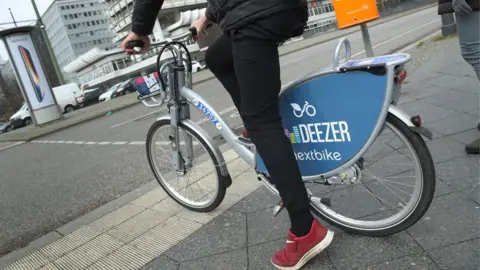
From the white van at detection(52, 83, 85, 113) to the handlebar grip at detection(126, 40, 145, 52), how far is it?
2509cm

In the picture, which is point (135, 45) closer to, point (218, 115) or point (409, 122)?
point (218, 115)

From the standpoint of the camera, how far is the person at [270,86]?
170 centimetres

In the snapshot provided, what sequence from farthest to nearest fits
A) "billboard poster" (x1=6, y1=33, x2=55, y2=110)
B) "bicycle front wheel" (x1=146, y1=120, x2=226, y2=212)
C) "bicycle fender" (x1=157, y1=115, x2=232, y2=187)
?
"billboard poster" (x1=6, y1=33, x2=55, y2=110) < "bicycle front wheel" (x1=146, y1=120, x2=226, y2=212) < "bicycle fender" (x1=157, y1=115, x2=232, y2=187)

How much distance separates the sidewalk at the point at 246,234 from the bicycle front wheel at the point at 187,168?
104 millimetres

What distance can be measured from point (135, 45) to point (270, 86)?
3.36ft

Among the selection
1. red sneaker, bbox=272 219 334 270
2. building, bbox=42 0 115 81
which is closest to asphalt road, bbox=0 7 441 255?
red sneaker, bbox=272 219 334 270

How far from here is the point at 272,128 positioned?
1869 millimetres

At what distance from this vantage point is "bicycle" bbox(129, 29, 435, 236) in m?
1.80

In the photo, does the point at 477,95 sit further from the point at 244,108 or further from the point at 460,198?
the point at 244,108

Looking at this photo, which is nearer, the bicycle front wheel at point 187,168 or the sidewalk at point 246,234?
the sidewalk at point 246,234

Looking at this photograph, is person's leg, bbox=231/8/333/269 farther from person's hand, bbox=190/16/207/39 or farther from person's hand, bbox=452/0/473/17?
person's hand, bbox=452/0/473/17

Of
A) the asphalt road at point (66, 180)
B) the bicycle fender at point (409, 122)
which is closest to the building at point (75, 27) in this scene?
the asphalt road at point (66, 180)

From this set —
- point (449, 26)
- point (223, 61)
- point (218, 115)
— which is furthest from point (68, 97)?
point (223, 61)

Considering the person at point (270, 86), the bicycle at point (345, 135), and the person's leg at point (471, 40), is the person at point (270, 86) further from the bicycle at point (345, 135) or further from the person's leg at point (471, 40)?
the person's leg at point (471, 40)
